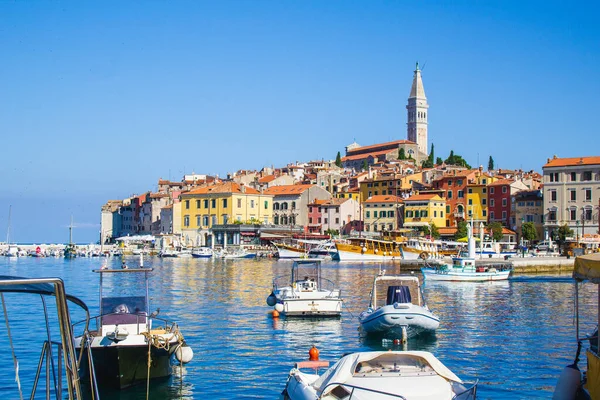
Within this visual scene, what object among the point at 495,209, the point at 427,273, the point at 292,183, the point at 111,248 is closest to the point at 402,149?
the point at 292,183

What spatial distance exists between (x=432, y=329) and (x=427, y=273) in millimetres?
28972

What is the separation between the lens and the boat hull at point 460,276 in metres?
52.6

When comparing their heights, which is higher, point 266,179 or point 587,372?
point 266,179

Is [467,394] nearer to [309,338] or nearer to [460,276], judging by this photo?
[309,338]

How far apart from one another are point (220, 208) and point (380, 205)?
22476 millimetres

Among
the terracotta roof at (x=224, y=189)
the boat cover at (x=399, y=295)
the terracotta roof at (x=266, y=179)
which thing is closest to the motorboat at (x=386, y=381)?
the boat cover at (x=399, y=295)

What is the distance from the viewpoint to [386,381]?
1270 cm

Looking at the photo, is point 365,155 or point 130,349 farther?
point 365,155

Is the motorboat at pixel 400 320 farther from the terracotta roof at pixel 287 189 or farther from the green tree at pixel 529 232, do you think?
the terracotta roof at pixel 287 189

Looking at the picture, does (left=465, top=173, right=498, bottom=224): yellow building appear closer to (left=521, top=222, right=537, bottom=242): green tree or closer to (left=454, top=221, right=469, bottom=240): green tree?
(left=454, top=221, right=469, bottom=240): green tree

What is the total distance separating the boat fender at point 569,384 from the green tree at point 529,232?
7918 cm

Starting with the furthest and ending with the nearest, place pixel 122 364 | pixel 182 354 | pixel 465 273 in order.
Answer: pixel 465 273
pixel 182 354
pixel 122 364

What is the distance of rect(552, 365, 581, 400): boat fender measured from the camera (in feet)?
43.7

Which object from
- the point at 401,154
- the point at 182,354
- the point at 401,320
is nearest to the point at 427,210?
the point at 401,154
